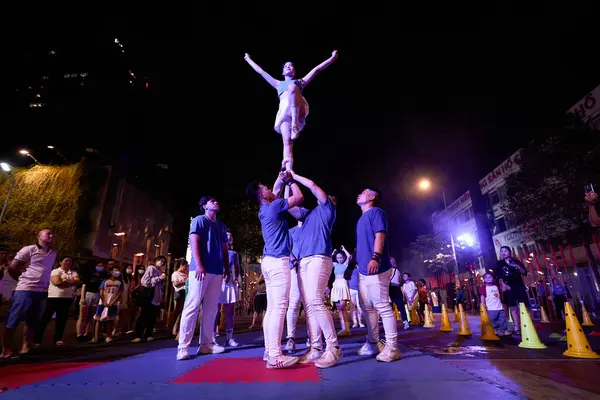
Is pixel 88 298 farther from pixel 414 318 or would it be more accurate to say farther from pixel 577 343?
pixel 414 318

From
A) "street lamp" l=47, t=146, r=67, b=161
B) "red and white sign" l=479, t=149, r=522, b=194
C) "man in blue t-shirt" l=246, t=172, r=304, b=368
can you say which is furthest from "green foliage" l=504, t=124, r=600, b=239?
"street lamp" l=47, t=146, r=67, b=161

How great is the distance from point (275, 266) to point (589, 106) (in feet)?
93.6

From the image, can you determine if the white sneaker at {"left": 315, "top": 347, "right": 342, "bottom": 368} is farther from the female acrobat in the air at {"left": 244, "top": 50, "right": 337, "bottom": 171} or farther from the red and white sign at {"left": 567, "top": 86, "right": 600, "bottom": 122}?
the red and white sign at {"left": 567, "top": 86, "right": 600, "bottom": 122}

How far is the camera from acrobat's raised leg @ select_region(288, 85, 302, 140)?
522cm

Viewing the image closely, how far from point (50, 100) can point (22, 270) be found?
70.6 ft

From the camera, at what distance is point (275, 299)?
3479mm

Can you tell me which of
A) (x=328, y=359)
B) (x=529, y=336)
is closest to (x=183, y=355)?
(x=328, y=359)

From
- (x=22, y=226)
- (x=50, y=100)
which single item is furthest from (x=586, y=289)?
(x=50, y=100)

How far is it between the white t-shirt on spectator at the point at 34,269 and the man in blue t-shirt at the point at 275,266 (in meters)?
4.34

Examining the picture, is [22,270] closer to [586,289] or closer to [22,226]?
[22,226]

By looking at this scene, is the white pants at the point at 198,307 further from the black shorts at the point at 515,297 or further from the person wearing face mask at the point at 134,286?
the black shorts at the point at 515,297

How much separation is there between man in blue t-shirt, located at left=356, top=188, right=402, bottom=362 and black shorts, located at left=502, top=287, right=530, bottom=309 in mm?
4199

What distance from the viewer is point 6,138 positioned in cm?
1866

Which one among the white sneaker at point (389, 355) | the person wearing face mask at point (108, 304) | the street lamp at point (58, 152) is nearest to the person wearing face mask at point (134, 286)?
the person wearing face mask at point (108, 304)
